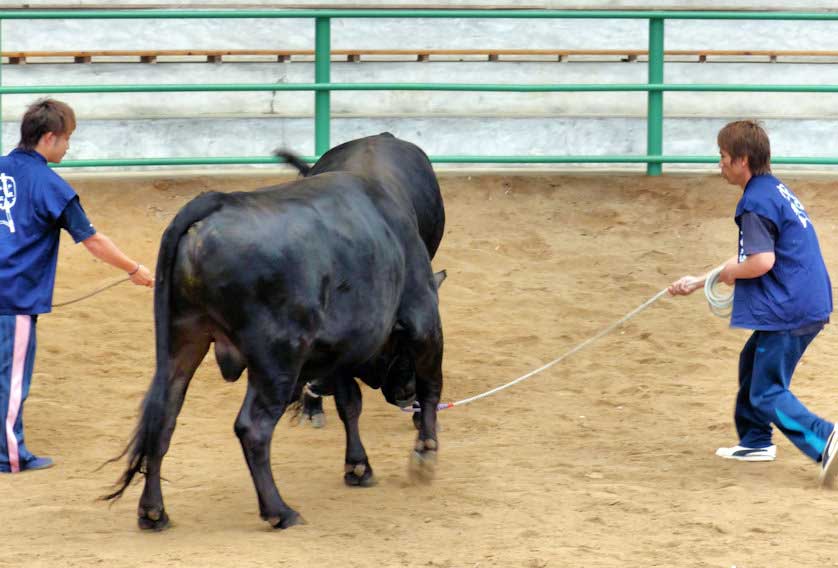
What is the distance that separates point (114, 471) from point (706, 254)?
15.7 ft

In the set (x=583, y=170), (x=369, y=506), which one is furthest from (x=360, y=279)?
(x=583, y=170)

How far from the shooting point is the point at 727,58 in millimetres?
12375

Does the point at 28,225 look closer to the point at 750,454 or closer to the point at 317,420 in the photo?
the point at 317,420

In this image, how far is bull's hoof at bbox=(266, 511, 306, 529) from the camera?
502 centimetres

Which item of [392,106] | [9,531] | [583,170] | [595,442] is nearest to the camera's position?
[9,531]

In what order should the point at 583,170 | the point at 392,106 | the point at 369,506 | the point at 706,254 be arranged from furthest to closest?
the point at 392,106
the point at 583,170
the point at 706,254
the point at 369,506

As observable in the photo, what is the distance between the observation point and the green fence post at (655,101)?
10227mm

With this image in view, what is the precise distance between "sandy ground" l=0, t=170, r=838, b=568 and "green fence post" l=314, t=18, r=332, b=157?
696 mm

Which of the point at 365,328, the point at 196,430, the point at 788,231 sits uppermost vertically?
the point at 788,231

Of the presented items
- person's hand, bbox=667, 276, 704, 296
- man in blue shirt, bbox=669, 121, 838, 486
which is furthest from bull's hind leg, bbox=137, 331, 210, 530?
man in blue shirt, bbox=669, 121, 838, 486

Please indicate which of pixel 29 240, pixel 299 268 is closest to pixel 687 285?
pixel 299 268

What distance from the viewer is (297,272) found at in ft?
16.2

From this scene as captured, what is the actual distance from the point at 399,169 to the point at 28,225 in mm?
1735

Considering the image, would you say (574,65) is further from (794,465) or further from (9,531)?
(9,531)
